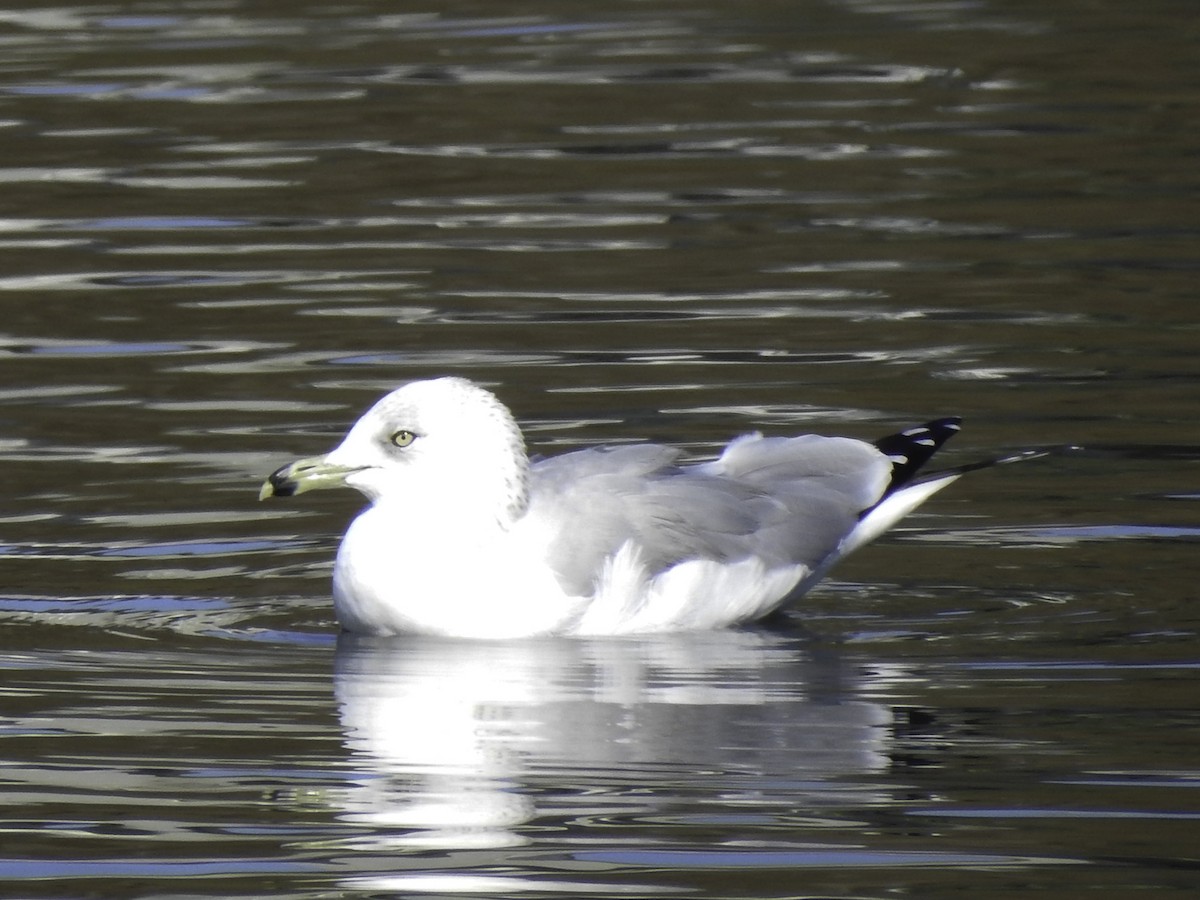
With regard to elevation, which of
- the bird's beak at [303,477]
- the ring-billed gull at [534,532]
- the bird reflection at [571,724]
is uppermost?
the bird's beak at [303,477]

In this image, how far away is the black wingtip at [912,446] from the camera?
8.90m

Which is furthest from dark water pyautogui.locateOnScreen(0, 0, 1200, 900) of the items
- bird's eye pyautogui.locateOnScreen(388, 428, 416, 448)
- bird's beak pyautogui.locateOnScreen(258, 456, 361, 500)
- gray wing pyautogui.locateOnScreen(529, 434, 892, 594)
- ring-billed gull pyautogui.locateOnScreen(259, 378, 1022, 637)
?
bird's eye pyautogui.locateOnScreen(388, 428, 416, 448)

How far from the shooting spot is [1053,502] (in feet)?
30.8

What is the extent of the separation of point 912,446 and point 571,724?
2327 mm

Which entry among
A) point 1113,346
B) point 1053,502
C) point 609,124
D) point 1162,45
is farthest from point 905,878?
point 1162,45

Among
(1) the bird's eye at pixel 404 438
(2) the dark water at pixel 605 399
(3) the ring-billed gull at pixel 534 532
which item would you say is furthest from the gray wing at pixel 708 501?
(1) the bird's eye at pixel 404 438

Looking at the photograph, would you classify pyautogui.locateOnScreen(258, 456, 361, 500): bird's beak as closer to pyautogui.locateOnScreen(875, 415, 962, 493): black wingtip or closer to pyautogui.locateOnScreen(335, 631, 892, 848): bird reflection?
pyautogui.locateOnScreen(335, 631, 892, 848): bird reflection

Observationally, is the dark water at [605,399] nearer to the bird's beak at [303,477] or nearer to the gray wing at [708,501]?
the gray wing at [708,501]

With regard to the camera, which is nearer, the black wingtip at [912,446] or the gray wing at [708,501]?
the gray wing at [708,501]

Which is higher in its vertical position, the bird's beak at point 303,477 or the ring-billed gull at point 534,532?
the bird's beak at point 303,477

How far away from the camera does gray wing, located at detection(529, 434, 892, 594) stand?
809 centimetres

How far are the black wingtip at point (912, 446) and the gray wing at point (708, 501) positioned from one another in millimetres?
53

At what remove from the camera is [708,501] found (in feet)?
27.5

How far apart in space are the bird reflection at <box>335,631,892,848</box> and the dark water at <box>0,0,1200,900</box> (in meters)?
0.02
